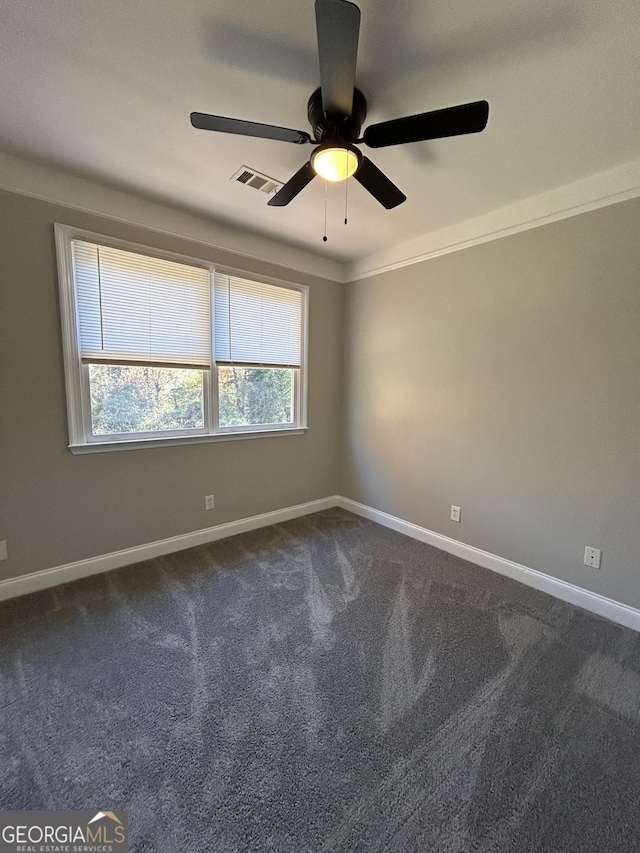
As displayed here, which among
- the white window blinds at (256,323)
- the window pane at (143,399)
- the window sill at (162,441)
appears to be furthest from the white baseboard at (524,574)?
the window pane at (143,399)

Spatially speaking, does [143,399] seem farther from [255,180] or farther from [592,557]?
[592,557]

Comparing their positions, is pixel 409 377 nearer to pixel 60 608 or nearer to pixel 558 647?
pixel 558 647

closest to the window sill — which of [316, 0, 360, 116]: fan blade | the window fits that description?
the window

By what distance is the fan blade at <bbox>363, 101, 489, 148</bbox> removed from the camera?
1209mm

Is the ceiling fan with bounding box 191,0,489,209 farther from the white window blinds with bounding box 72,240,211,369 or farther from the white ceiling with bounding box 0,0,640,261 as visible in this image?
the white window blinds with bounding box 72,240,211,369

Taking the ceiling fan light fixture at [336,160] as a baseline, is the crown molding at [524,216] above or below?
above

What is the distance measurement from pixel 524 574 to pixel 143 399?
306 centimetres

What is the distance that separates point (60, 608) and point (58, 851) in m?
1.38

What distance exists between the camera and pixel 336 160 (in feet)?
4.86

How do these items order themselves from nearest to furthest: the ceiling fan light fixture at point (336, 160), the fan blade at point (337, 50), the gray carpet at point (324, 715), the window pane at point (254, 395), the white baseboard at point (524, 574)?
the fan blade at point (337, 50), the gray carpet at point (324, 715), the ceiling fan light fixture at point (336, 160), the white baseboard at point (524, 574), the window pane at point (254, 395)

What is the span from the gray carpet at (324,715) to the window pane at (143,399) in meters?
1.11

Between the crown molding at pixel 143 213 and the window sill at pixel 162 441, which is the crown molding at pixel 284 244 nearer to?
the crown molding at pixel 143 213

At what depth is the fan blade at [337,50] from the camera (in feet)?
3.27

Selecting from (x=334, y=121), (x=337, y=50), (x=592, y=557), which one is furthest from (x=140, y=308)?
(x=592, y=557)
